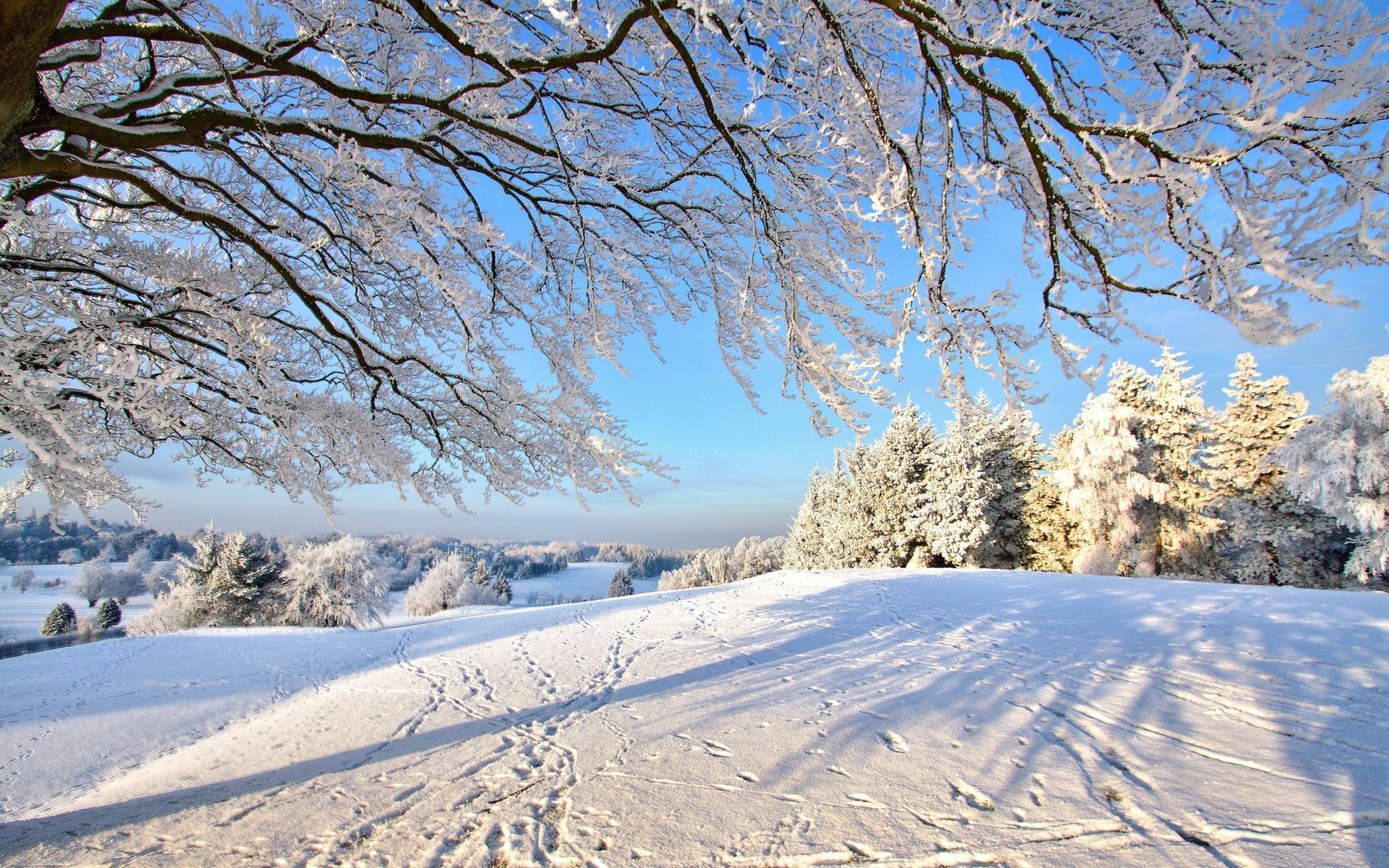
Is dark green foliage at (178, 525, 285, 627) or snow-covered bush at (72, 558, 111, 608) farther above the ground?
dark green foliage at (178, 525, 285, 627)

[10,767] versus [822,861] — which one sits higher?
[822,861]

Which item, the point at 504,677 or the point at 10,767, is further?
the point at 504,677

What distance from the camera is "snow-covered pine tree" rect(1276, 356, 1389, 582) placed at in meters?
11.9

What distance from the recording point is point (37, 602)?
40.5 meters

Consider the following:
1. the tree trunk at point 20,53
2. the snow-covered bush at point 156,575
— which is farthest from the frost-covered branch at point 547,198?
the snow-covered bush at point 156,575

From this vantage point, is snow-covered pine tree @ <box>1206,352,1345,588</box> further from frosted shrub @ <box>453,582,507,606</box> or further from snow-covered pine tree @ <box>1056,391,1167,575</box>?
frosted shrub @ <box>453,582,507,606</box>

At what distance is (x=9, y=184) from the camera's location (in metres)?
3.72

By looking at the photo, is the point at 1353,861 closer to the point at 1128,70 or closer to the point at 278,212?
the point at 1128,70

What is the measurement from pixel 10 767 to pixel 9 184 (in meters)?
4.77

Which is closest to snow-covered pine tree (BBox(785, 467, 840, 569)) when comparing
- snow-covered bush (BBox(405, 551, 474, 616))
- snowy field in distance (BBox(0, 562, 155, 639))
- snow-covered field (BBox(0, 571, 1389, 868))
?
snow-covered field (BBox(0, 571, 1389, 868))

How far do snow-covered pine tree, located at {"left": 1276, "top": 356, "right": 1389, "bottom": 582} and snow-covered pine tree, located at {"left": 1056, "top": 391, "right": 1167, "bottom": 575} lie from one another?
168 inches

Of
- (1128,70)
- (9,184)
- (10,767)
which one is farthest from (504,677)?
(1128,70)

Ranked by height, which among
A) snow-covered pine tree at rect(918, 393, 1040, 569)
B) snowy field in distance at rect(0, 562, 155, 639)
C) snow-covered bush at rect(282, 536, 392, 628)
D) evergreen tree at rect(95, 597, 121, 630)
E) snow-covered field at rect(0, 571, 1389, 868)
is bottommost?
snowy field in distance at rect(0, 562, 155, 639)

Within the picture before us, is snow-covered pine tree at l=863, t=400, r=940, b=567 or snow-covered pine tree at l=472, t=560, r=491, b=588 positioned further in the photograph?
snow-covered pine tree at l=472, t=560, r=491, b=588
